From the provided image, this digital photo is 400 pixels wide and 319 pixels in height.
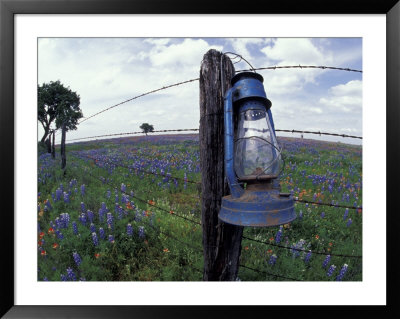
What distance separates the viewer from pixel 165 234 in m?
2.35

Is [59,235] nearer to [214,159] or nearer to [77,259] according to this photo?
[77,259]

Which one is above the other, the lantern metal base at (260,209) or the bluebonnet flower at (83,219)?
the lantern metal base at (260,209)

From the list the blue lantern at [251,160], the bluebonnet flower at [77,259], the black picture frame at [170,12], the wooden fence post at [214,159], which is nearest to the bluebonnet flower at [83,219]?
the bluebonnet flower at [77,259]

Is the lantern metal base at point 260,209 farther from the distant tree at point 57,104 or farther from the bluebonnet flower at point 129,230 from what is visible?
the distant tree at point 57,104

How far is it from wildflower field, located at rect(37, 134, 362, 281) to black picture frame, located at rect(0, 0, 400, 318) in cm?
24

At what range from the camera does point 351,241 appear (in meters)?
2.33

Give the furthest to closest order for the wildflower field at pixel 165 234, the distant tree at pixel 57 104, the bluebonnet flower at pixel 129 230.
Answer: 1. the bluebonnet flower at pixel 129 230
2. the wildflower field at pixel 165 234
3. the distant tree at pixel 57 104

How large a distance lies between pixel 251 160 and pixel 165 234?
157 centimetres

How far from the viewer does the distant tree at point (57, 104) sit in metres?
1.90

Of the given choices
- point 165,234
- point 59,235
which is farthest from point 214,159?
point 59,235

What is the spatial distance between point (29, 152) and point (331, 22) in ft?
8.08

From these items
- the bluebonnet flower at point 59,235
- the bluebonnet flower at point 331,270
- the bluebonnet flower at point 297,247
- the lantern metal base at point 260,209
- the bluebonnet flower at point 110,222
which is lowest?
the bluebonnet flower at point 331,270

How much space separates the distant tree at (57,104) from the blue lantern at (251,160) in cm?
159

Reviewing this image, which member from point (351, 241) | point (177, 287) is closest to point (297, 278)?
point (351, 241)
